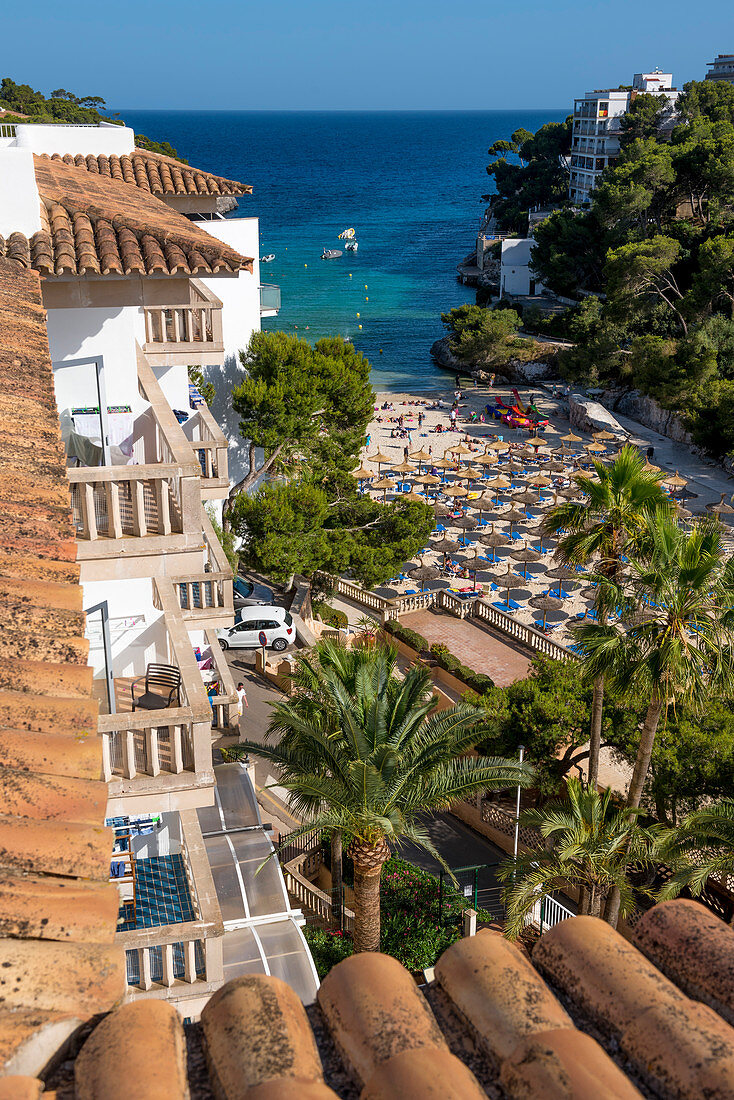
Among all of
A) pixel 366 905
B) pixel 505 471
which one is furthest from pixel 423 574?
pixel 366 905

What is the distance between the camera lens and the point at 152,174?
18.6 meters

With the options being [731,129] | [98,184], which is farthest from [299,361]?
[731,129]

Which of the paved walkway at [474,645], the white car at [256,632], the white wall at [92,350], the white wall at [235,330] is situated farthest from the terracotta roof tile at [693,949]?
the white wall at [235,330]

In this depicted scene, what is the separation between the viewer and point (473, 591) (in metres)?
34.8

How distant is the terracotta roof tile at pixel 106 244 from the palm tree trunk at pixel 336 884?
10.7 meters

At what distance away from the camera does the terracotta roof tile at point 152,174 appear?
56.8 ft

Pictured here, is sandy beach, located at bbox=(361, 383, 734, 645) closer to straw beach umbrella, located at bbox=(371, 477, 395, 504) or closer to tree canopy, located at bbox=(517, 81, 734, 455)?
straw beach umbrella, located at bbox=(371, 477, 395, 504)

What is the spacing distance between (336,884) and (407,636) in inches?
497

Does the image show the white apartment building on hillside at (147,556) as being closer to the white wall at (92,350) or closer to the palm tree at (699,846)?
the white wall at (92,350)

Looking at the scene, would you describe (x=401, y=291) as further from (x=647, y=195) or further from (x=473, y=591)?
(x=473, y=591)

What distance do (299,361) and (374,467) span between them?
21.5 metres

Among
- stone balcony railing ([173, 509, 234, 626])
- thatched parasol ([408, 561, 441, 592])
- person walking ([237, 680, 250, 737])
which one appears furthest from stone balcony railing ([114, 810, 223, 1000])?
thatched parasol ([408, 561, 441, 592])

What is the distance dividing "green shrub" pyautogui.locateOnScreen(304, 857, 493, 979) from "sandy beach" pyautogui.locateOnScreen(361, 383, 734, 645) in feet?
33.2

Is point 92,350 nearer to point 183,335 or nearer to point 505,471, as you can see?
point 183,335
